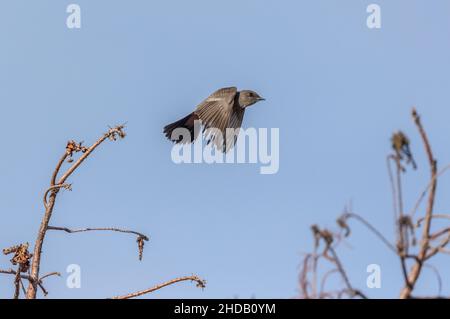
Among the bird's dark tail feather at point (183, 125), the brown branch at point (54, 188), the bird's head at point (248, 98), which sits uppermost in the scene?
the bird's head at point (248, 98)

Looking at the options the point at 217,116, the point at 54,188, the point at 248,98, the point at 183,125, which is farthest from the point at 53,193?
the point at 248,98

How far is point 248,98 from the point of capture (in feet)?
59.1

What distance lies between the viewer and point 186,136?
16.3 m

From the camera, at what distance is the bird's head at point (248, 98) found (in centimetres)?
1772

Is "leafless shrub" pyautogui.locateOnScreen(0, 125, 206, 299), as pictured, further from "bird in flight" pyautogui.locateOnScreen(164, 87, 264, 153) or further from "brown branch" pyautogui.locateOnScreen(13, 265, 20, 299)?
"bird in flight" pyautogui.locateOnScreen(164, 87, 264, 153)

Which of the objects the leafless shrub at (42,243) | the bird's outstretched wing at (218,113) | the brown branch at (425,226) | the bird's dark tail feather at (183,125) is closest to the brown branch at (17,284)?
the leafless shrub at (42,243)

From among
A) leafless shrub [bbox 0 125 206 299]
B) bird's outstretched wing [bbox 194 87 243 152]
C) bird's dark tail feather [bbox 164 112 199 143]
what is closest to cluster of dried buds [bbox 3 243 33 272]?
leafless shrub [bbox 0 125 206 299]

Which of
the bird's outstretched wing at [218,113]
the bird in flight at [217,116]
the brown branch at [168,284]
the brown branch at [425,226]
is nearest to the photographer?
the brown branch at [425,226]

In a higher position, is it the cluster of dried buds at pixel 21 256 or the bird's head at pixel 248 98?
the bird's head at pixel 248 98

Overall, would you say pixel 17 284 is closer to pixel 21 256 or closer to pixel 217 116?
pixel 21 256

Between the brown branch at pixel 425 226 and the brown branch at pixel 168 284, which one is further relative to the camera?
the brown branch at pixel 168 284

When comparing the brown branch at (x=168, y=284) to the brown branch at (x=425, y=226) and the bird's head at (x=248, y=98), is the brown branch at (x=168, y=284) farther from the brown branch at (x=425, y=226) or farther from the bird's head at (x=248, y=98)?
the bird's head at (x=248, y=98)
